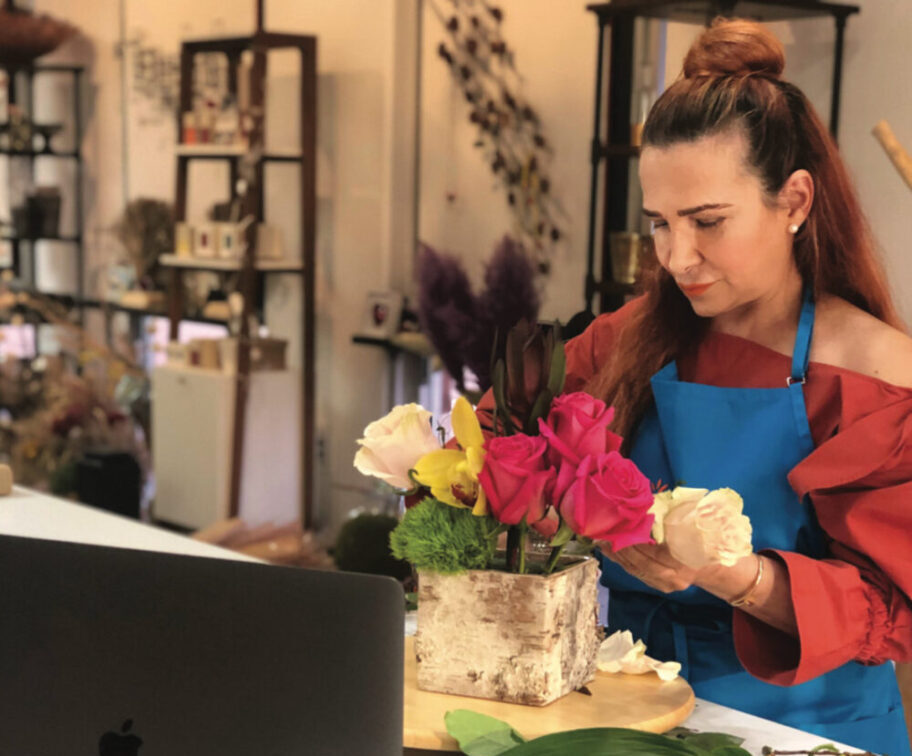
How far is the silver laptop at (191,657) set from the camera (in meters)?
0.83

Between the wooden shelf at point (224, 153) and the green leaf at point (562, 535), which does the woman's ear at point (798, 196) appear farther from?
the wooden shelf at point (224, 153)

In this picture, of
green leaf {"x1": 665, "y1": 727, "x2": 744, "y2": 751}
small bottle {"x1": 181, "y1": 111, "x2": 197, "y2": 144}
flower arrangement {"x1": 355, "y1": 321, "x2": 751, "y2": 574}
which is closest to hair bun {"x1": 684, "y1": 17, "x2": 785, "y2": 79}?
flower arrangement {"x1": 355, "y1": 321, "x2": 751, "y2": 574}

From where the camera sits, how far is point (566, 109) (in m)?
4.35

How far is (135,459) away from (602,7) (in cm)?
322

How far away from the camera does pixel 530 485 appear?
107 centimetres

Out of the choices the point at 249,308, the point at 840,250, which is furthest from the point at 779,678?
the point at 249,308

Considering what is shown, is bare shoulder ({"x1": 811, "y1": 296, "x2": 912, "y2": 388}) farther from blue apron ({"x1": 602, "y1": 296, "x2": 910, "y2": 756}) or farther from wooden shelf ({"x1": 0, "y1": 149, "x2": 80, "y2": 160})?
wooden shelf ({"x1": 0, "y1": 149, "x2": 80, "y2": 160})

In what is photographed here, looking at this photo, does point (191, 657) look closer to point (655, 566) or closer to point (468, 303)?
point (655, 566)

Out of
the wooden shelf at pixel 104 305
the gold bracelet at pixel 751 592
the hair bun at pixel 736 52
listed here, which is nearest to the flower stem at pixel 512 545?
the gold bracelet at pixel 751 592

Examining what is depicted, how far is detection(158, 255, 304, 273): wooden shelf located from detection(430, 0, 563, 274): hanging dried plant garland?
3.32 feet

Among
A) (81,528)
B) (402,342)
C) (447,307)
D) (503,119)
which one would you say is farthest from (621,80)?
(81,528)

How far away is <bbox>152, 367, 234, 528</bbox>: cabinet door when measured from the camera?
5.25 meters

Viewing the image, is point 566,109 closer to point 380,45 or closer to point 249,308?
point 380,45

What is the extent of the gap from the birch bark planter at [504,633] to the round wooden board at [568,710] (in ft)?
0.04
